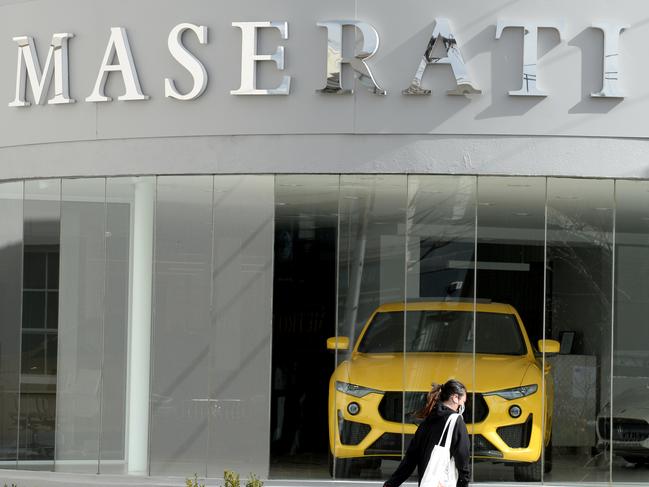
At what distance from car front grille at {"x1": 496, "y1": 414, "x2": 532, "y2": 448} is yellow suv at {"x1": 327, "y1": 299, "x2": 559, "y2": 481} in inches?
0.4

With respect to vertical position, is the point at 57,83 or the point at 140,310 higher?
the point at 57,83

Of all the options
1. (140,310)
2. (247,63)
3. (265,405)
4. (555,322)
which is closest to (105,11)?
(247,63)

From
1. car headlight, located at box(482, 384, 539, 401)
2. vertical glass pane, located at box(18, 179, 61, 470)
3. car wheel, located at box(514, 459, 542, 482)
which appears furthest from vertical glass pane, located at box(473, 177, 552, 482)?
vertical glass pane, located at box(18, 179, 61, 470)

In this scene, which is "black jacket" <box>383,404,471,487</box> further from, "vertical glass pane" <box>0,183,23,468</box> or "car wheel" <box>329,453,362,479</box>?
"vertical glass pane" <box>0,183,23,468</box>

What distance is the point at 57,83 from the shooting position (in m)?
14.8

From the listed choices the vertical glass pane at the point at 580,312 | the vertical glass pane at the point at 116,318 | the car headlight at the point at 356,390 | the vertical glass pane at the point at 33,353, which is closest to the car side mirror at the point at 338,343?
the car headlight at the point at 356,390

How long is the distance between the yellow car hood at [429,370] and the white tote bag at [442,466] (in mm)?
4446

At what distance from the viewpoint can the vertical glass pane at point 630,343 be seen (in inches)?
561

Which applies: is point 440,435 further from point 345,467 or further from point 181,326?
point 181,326

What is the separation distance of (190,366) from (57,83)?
3726 mm

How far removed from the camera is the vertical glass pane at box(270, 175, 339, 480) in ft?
46.8

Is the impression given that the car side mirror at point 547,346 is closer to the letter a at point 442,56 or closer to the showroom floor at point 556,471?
the showroom floor at point 556,471

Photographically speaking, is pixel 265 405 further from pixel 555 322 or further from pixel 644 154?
pixel 644 154

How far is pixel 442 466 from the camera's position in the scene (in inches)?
377
